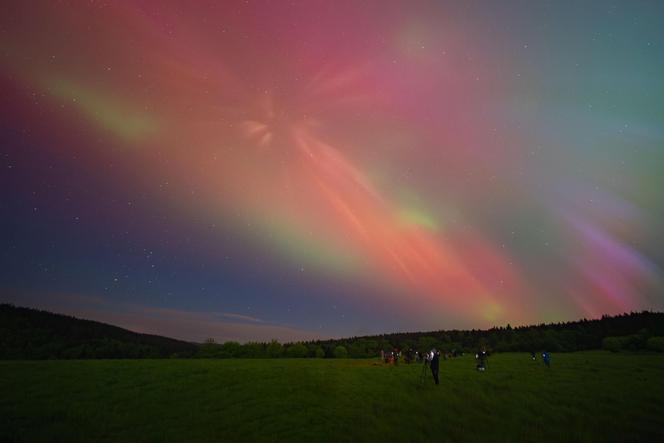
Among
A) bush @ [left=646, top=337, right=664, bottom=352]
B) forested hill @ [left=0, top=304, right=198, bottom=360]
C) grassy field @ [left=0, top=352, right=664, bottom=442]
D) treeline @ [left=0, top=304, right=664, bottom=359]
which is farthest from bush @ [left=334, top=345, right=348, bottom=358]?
grassy field @ [left=0, top=352, right=664, bottom=442]

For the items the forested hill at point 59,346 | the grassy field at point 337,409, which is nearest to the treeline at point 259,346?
the forested hill at point 59,346

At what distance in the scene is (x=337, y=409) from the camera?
25750 mm

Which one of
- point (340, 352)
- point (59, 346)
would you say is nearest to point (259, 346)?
point (340, 352)

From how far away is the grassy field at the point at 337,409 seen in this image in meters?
20.3

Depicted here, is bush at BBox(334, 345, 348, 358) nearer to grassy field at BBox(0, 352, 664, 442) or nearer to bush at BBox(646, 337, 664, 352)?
bush at BBox(646, 337, 664, 352)

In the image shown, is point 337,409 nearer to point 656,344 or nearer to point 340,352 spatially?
point 340,352

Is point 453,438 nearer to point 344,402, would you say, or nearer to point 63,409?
point 344,402

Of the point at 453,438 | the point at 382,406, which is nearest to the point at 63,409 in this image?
the point at 382,406

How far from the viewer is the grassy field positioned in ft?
66.5

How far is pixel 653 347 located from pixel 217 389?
419ft

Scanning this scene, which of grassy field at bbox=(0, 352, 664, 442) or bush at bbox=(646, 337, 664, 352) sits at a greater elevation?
bush at bbox=(646, 337, 664, 352)

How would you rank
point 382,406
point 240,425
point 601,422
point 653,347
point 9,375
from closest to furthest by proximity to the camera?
1. point 601,422
2. point 240,425
3. point 382,406
4. point 9,375
5. point 653,347

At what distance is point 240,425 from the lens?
2298cm

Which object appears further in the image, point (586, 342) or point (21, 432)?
point (586, 342)
